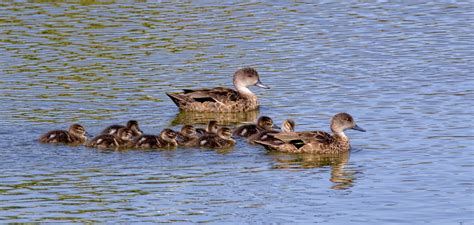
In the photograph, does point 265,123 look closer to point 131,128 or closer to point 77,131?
point 131,128

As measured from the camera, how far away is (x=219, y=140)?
15531 millimetres

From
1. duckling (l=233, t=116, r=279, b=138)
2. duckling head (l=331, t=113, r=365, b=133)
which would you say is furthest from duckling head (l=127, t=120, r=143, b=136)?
duckling head (l=331, t=113, r=365, b=133)

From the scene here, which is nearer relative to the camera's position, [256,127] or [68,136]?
→ [68,136]

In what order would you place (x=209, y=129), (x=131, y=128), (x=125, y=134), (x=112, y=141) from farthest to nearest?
(x=209, y=129) < (x=131, y=128) < (x=125, y=134) < (x=112, y=141)

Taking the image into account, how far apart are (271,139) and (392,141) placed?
1.32m

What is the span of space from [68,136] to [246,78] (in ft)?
13.2

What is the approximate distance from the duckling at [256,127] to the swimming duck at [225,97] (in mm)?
1717

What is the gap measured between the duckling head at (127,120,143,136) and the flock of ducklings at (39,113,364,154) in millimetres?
17

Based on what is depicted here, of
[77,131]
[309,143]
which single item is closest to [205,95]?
[77,131]

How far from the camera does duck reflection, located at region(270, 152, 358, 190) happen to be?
46.4 feet

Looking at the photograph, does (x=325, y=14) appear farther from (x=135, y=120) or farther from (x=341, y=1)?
(x=135, y=120)

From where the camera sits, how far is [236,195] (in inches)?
519

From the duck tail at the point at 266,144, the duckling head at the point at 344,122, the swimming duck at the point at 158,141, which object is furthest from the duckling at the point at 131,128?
the duckling head at the point at 344,122

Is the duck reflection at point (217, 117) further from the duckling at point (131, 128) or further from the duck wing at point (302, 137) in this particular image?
the duck wing at point (302, 137)
